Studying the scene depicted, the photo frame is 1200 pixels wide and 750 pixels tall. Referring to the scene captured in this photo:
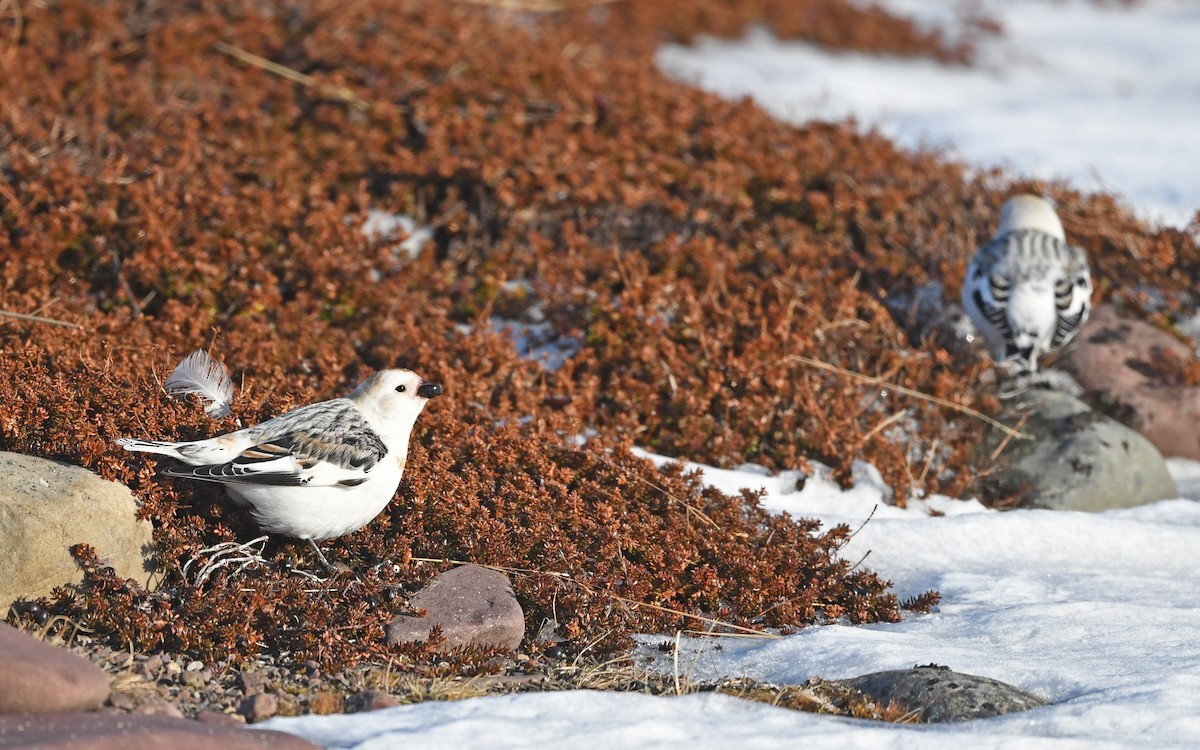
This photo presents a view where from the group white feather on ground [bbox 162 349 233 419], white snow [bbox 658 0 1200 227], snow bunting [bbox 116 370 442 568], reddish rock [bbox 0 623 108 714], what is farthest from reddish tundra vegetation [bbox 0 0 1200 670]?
white snow [bbox 658 0 1200 227]

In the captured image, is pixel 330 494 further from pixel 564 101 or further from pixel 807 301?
pixel 564 101

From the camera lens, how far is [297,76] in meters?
10.9

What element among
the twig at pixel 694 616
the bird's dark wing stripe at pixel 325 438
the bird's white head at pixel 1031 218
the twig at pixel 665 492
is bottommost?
the twig at pixel 694 616

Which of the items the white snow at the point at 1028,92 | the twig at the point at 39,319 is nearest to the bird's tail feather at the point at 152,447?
the twig at the point at 39,319

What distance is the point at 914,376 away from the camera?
332 inches

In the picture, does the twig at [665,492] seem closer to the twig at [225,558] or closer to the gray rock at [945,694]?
the gray rock at [945,694]

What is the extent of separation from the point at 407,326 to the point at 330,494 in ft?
9.56

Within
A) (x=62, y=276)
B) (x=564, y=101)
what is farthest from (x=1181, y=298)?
(x=62, y=276)

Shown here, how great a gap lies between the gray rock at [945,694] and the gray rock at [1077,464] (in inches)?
132

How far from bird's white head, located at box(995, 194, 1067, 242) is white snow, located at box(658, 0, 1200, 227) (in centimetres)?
263

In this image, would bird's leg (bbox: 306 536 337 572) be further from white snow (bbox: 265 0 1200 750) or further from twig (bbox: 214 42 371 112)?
twig (bbox: 214 42 371 112)

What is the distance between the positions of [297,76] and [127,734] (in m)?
8.25

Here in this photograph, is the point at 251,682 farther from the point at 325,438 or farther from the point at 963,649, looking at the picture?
the point at 963,649

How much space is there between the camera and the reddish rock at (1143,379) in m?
8.84
